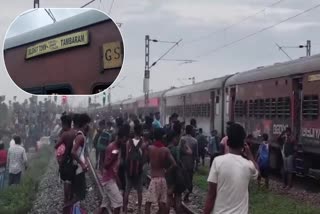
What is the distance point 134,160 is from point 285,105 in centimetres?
767

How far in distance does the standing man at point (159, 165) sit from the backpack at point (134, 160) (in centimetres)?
117

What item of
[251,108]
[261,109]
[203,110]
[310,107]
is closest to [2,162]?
[310,107]

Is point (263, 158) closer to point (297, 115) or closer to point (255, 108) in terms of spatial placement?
point (297, 115)

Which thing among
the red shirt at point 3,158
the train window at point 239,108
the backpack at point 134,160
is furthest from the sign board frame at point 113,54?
the train window at point 239,108

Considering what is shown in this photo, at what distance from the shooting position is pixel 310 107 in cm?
1550

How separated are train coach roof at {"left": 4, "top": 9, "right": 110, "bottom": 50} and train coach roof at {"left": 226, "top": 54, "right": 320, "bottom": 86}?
1122 centimetres

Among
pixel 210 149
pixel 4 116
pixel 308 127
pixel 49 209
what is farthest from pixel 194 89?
pixel 49 209

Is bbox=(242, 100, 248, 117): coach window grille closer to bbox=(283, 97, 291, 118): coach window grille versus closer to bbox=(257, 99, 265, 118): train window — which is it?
bbox=(257, 99, 265, 118): train window

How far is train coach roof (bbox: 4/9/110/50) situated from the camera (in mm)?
4562

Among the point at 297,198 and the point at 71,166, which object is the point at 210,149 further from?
the point at 71,166

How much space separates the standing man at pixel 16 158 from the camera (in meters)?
13.5

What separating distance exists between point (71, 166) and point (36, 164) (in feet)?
45.6

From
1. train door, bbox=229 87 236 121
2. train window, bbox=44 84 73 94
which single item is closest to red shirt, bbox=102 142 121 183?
train window, bbox=44 84 73 94

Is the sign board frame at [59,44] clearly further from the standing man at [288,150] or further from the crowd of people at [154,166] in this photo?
the standing man at [288,150]
